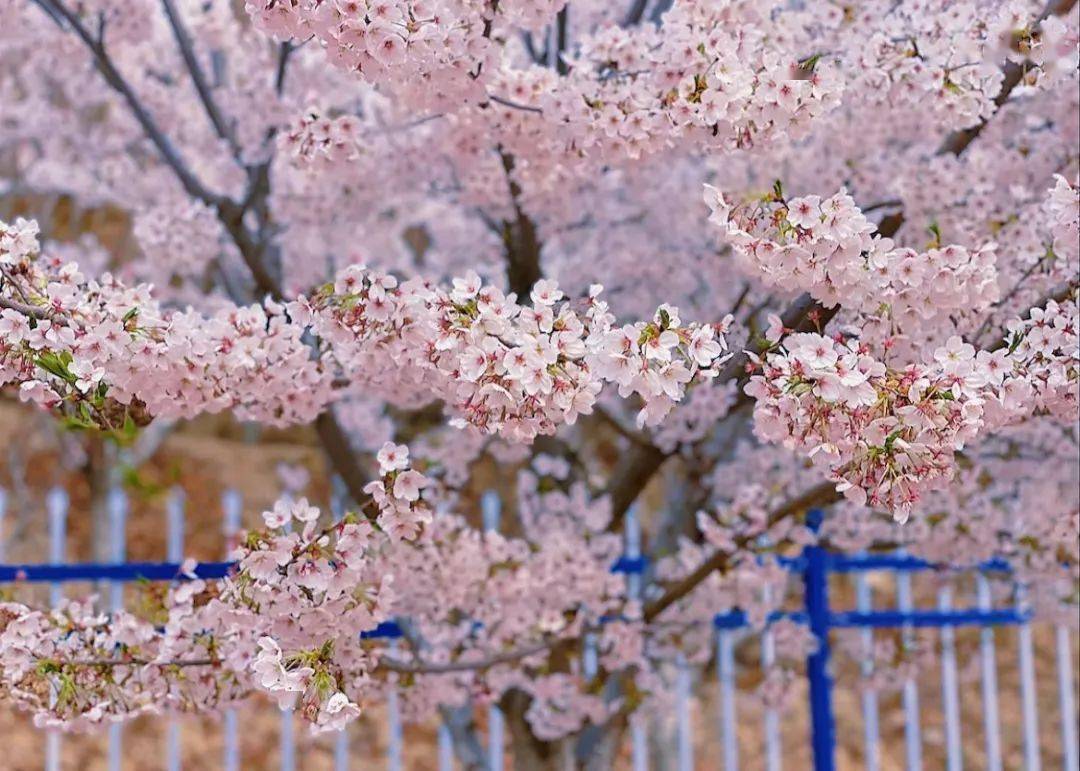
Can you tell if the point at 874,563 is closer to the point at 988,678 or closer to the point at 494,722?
the point at 988,678

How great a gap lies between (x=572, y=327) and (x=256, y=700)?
9.04 m

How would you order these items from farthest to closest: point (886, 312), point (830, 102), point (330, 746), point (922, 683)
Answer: point (922, 683) < point (330, 746) < point (830, 102) < point (886, 312)

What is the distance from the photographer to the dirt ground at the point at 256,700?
34.0ft

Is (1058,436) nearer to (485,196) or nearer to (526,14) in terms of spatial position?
(485,196)

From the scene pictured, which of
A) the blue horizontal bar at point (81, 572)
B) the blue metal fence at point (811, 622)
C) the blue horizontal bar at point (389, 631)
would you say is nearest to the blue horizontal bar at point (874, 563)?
the blue metal fence at point (811, 622)

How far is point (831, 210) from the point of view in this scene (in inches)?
107

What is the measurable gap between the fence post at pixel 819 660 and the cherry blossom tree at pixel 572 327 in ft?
0.34

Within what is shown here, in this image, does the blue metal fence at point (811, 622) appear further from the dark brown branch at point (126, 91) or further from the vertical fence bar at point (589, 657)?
the dark brown branch at point (126, 91)

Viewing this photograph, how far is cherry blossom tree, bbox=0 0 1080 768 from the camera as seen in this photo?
2.70 metres

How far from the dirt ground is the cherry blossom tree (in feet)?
14.6

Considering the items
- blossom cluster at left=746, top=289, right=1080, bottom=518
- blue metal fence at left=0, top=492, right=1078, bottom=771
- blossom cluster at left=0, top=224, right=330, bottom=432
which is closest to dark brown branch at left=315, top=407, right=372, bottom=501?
blue metal fence at left=0, top=492, right=1078, bottom=771

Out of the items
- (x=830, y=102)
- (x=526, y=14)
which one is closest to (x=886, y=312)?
(x=830, y=102)

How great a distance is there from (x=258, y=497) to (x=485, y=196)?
8.13 m

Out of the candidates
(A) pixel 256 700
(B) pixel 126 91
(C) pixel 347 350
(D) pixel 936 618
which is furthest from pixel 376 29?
(A) pixel 256 700
